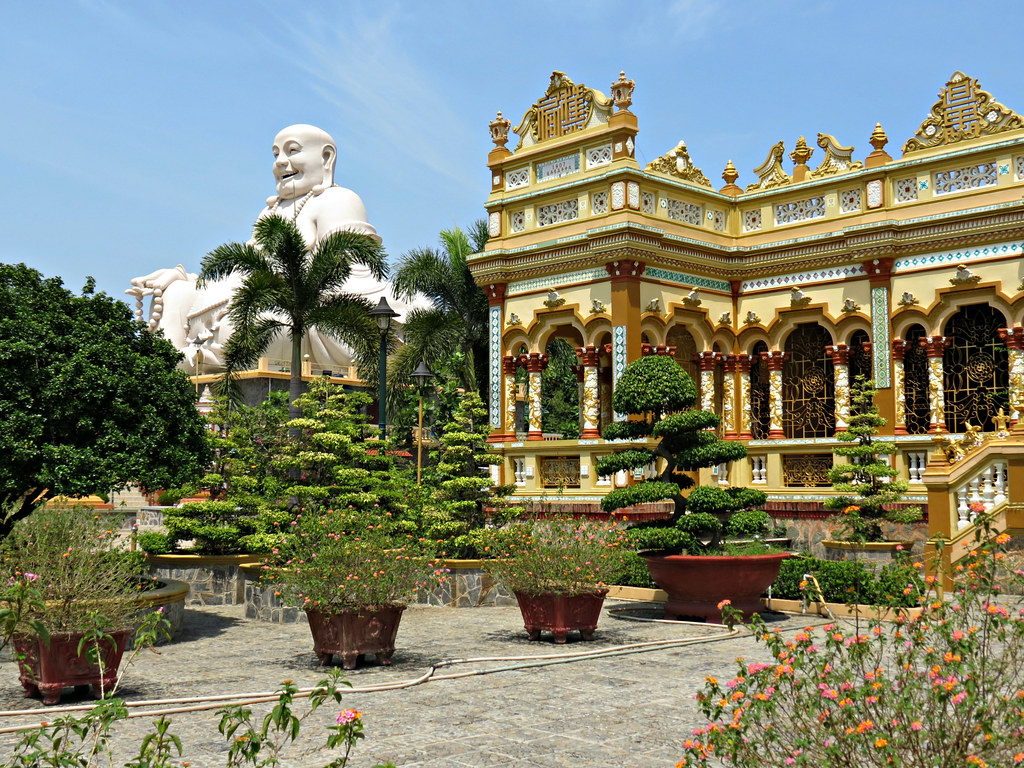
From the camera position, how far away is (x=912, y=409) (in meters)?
19.7

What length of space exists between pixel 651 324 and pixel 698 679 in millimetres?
11236

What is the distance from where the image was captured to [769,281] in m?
21.4

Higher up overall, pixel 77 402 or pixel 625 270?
pixel 625 270

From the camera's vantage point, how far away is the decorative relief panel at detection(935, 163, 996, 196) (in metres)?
18.9

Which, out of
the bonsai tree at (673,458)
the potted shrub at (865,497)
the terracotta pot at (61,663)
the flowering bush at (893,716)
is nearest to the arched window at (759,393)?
the potted shrub at (865,497)

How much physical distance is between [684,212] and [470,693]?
13718mm

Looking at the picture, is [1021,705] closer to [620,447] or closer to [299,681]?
[299,681]

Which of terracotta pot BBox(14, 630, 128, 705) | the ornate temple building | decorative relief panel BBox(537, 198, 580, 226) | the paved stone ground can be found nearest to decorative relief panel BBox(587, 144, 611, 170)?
the ornate temple building

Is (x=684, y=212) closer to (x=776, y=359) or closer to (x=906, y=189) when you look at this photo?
(x=776, y=359)

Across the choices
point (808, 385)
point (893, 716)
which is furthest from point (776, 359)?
point (893, 716)

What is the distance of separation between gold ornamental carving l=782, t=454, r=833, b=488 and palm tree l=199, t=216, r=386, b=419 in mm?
8475

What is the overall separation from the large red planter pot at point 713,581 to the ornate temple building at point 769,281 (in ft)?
16.6

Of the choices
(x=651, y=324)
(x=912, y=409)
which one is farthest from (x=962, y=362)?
(x=651, y=324)

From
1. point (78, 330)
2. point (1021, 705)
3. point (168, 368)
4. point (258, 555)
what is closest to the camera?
point (1021, 705)
